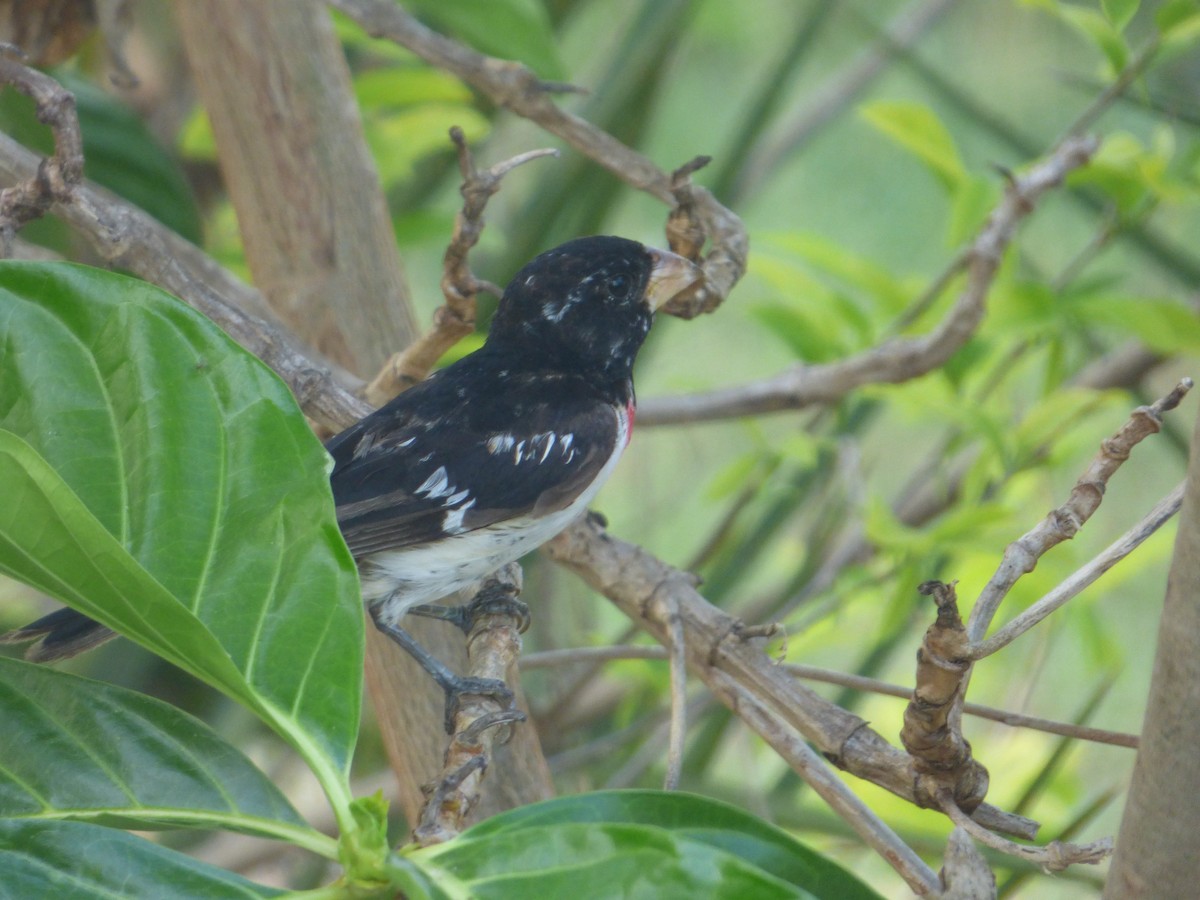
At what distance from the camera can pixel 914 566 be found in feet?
5.91

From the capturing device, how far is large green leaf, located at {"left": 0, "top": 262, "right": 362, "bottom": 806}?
37.1 inches

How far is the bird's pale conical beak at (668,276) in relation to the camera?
5.79 ft

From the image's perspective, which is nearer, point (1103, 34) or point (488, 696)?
point (488, 696)

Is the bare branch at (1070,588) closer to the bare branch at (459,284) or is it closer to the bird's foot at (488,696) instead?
the bird's foot at (488,696)

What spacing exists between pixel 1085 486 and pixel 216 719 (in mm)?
2006

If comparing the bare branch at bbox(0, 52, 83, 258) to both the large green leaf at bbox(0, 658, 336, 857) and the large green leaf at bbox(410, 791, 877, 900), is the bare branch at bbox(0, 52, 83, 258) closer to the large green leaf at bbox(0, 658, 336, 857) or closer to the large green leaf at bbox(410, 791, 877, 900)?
the large green leaf at bbox(0, 658, 336, 857)

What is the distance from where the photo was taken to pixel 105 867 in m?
0.85

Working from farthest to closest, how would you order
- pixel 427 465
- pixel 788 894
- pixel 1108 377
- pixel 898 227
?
pixel 898 227 < pixel 1108 377 < pixel 427 465 < pixel 788 894

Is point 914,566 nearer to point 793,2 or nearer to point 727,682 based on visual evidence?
point 727,682

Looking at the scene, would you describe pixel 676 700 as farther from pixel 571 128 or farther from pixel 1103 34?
pixel 1103 34

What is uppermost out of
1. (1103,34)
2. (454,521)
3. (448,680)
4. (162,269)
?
(1103,34)

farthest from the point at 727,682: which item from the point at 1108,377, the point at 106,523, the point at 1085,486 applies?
the point at 1108,377

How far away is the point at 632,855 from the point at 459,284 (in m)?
0.89

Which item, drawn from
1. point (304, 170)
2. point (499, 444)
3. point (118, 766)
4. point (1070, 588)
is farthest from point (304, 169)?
point (1070, 588)
